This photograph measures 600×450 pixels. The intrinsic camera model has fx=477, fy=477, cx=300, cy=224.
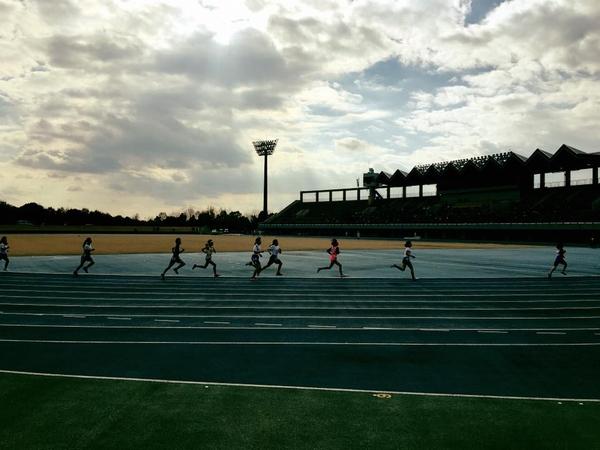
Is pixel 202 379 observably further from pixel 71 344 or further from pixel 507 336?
pixel 507 336

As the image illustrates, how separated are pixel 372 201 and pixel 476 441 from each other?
92.3m

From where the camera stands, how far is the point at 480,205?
75125 millimetres

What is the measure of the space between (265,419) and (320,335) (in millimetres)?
4513

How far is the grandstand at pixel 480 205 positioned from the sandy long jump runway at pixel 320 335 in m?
45.3

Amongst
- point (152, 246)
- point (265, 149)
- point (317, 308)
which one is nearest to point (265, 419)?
point (317, 308)

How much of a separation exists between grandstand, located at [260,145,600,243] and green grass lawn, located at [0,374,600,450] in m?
53.0

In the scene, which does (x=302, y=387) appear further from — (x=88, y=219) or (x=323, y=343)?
(x=88, y=219)

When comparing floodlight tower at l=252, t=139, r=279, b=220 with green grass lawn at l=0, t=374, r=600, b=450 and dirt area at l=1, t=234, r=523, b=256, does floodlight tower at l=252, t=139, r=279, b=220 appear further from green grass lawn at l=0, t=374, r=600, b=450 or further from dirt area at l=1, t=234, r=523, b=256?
green grass lawn at l=0, t=374, r=600, b=450

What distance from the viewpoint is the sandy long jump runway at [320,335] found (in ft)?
23.6

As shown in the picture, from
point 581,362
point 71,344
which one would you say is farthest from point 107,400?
point 581,362

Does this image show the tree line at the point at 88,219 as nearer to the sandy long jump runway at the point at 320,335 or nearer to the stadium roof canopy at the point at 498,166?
the stadium roof canopy at the point at 498,166

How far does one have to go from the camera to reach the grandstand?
59531 millimetres

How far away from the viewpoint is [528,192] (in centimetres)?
7144

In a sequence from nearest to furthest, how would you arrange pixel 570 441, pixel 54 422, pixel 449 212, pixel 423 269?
pixel 570 441 → pixel 54 422 → pixel 423 269 → pixel 449 212
